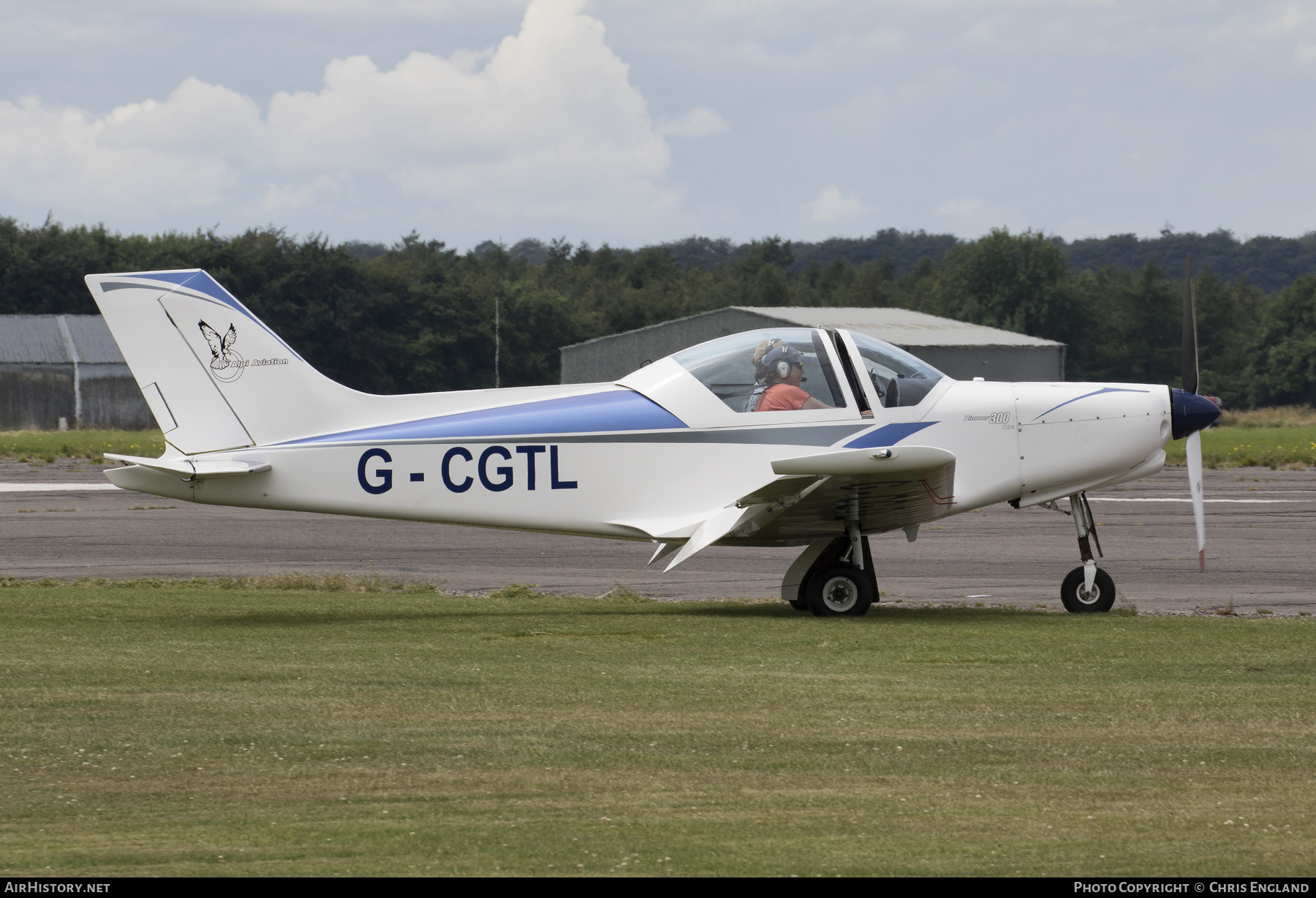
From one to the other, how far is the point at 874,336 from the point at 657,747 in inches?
2543

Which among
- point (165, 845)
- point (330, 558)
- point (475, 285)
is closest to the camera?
point (165, 845)

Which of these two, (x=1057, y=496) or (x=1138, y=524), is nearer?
(x=1057, y=496)

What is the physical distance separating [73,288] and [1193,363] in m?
80.7

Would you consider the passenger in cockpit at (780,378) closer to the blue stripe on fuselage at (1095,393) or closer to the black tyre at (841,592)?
the black tyre at (841,592)

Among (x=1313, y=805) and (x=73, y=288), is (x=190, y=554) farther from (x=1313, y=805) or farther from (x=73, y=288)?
(x=73, y=288)

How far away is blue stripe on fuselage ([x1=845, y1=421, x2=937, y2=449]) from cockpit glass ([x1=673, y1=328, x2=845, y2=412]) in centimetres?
32

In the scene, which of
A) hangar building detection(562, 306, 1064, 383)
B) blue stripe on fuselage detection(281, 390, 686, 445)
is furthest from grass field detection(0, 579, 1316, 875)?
hangar building detection(562, 306, 1064, 383)

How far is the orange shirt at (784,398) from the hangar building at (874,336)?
57.5 metres

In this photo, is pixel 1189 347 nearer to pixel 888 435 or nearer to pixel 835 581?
pixel 888 435

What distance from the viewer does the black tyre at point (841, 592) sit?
11.3 metres

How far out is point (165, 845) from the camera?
491 centimetres

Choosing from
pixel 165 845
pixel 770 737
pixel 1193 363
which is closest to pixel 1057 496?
pixel 1193 363

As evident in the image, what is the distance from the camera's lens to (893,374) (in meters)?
11.3

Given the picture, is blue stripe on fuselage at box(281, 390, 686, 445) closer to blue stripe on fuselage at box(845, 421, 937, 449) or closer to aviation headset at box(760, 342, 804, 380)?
aviation headset at box(760, 342, 804, 380)
